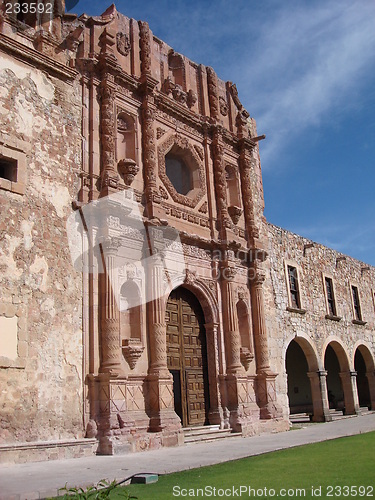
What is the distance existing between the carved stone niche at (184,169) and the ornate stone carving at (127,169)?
5.53ft

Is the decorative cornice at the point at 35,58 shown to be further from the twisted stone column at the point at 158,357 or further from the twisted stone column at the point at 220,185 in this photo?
the twisted stone column at the point at 220,185

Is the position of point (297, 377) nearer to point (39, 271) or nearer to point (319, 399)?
point (319, 399)

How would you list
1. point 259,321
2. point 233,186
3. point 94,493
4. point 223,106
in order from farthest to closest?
point 223,106 < point 233,186 < point 259,321 < point 94,493

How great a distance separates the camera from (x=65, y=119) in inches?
455

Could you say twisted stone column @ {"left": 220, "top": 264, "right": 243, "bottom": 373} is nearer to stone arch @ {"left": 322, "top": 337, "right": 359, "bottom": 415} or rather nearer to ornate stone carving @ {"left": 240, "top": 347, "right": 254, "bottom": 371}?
ornate stone carving @ {"left": 240, "top": 347, "right": 254, "bottom": 371}

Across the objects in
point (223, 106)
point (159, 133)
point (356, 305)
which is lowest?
point (356, 305)

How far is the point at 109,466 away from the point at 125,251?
197 inches

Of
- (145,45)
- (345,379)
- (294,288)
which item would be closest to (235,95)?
(145,45)

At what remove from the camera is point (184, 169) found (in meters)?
15.3

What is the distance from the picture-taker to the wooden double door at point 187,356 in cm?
1276

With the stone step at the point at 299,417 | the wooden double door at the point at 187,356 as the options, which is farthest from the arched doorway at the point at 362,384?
the wooden double door at the point at 187,356

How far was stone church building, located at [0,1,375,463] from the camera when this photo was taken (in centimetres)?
982

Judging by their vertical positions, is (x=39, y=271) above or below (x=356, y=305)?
below

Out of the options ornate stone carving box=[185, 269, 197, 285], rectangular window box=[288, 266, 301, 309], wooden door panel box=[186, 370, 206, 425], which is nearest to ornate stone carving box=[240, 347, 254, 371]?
wooden door panel box=[186, 370, 206, 425]
